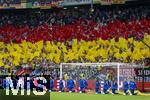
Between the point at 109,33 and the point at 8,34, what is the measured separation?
8497 millimetres

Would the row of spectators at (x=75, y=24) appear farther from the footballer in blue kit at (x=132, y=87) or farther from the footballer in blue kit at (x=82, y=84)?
the footballer in blue kit at (x=132, y=87)

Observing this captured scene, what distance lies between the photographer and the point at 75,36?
30047 mm

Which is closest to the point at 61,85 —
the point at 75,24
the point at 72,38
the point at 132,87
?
the point at 132,87

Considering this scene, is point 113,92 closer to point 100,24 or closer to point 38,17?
point 100,24

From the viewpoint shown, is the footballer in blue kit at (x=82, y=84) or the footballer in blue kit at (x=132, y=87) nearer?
the footballer in blue kit at (x=132, y=87)

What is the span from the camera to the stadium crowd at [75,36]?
27234mm

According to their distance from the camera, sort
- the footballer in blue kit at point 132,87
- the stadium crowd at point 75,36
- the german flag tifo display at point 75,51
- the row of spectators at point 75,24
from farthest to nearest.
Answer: the row of spectators at point 75,24 → the stadium crowd at point 75,36 → the german flag tifo display at point 75,51 → the footballer in blue kit at point 132,87

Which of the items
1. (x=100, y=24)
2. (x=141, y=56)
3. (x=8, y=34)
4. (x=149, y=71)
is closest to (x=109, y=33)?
(x=100, y=24)

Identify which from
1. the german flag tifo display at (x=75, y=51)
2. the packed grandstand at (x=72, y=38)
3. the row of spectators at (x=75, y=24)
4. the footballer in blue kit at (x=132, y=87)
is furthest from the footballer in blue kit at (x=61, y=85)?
the row of spectators at (x=75, y=24)

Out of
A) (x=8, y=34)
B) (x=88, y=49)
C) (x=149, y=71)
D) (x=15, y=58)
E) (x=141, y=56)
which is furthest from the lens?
(x=8, y=34)

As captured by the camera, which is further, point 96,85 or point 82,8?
point 82,8

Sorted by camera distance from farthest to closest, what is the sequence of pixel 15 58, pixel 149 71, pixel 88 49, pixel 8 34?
1. pixel 8 34
2. pixel 15 58
3. pixel 88 49
4. pixel 149 71

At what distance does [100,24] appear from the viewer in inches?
1185

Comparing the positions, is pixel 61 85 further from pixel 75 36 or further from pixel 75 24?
pixel 75 24
